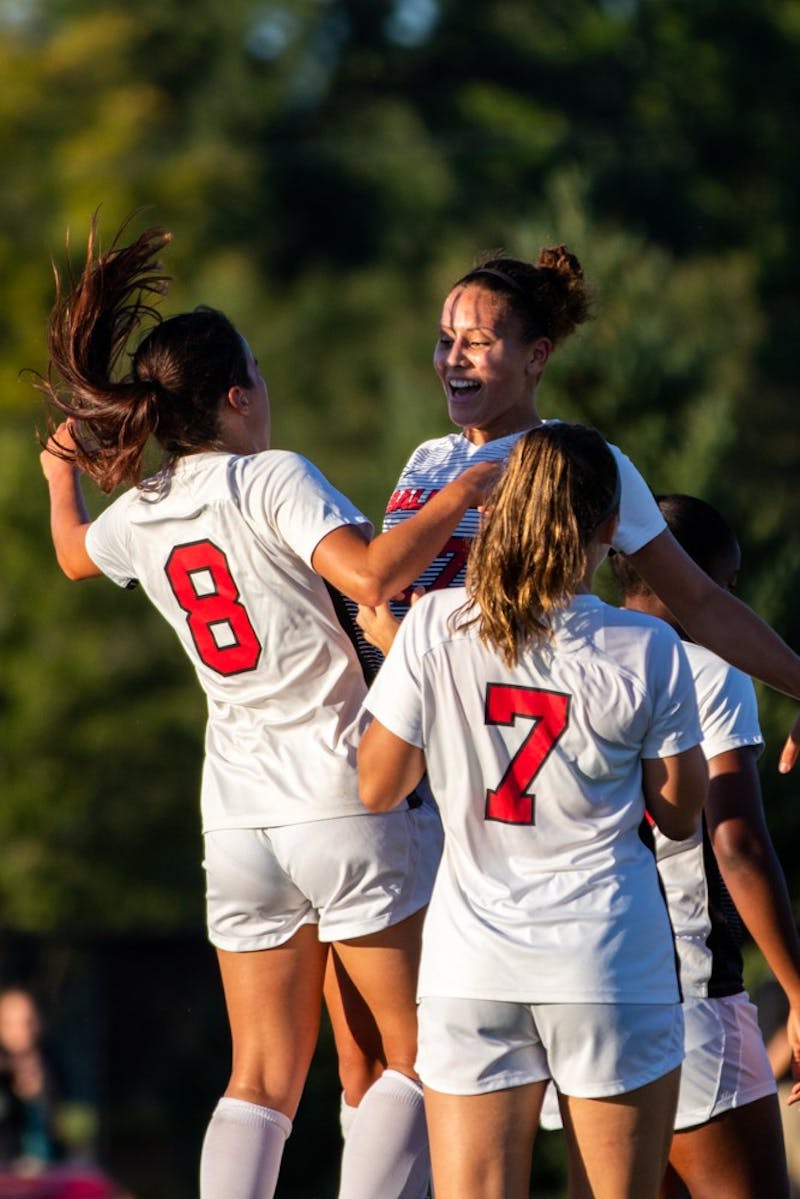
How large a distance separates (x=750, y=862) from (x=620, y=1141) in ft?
2.73

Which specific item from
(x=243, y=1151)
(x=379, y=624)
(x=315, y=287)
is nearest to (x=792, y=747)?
(x=379, y=624)

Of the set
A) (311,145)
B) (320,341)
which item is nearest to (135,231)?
(320,341)

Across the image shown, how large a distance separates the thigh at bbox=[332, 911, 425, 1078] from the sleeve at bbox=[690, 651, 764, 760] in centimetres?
70

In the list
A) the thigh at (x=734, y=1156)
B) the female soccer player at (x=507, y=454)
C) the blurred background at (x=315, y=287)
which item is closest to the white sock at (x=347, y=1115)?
the female soccer player at (x=507, y=454)

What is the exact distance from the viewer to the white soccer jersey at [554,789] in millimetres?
3322

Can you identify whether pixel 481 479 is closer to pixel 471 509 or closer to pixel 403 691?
pixel 471 509

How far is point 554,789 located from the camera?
3328 mm

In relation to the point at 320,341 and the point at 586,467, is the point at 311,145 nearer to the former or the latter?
the point at 320,341

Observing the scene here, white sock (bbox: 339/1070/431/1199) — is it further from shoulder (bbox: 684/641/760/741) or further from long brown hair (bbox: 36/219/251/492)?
long brown hair (bbox: 36/219/251/492)

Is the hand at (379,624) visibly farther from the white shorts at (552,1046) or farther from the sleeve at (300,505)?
the white shorts at (552,1046)

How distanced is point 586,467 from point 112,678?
2391 cm

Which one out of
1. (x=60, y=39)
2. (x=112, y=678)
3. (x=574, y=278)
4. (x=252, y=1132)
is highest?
(x=60, y=39)

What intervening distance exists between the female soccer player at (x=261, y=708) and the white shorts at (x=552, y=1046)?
1.56ft

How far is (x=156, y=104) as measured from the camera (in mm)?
37312
